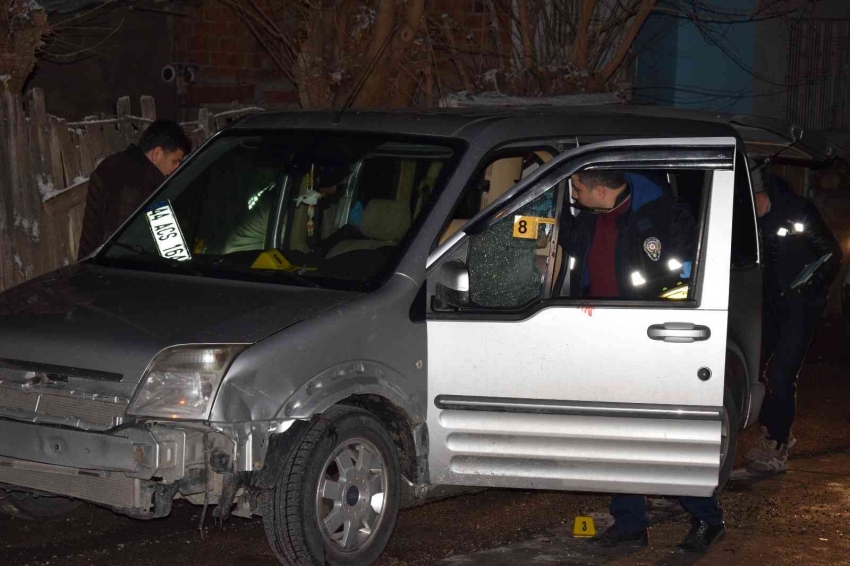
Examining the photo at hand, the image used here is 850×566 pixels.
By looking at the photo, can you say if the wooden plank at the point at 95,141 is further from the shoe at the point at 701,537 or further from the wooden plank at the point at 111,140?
the shoe at the point at 701,537

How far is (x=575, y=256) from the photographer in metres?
5.69

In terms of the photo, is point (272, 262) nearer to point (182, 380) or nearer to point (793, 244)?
point (182, 380)

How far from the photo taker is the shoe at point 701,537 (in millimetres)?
5801

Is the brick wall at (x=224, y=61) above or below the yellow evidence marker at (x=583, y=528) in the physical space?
above

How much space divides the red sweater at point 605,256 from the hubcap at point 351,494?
1335 mm

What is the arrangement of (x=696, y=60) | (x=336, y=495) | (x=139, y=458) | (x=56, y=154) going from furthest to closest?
1. (x=696, y=60)
2. (x=56, y=154)
3. (x=336, y=495)
4. (x=139, y=458)

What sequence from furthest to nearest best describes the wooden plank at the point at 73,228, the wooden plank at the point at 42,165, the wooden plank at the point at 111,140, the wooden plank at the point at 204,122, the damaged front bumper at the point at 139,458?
the wooden plank at the point at 204,122
the wooden plank at the point at 111,140
the wooden plank at the point at 73,228
the wooden plank at the point at 42,165
the damaged front bumper at the point at 139,458

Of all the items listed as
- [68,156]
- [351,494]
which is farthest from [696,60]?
[351,494]

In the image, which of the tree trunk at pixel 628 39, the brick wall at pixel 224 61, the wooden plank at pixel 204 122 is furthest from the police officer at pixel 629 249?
the brick wall at pixel 224 61

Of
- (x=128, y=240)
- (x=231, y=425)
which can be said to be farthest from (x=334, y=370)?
(x=128, y=240)

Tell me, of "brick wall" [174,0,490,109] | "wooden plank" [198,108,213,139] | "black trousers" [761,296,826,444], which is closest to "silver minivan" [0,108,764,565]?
"black trousers" [761,296,826,444]

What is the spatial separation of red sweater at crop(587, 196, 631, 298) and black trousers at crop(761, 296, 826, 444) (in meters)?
1.99

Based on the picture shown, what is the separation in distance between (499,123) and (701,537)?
222 cm

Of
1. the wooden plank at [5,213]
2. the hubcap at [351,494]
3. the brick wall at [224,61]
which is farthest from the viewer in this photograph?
the brick wall at [224,61]
